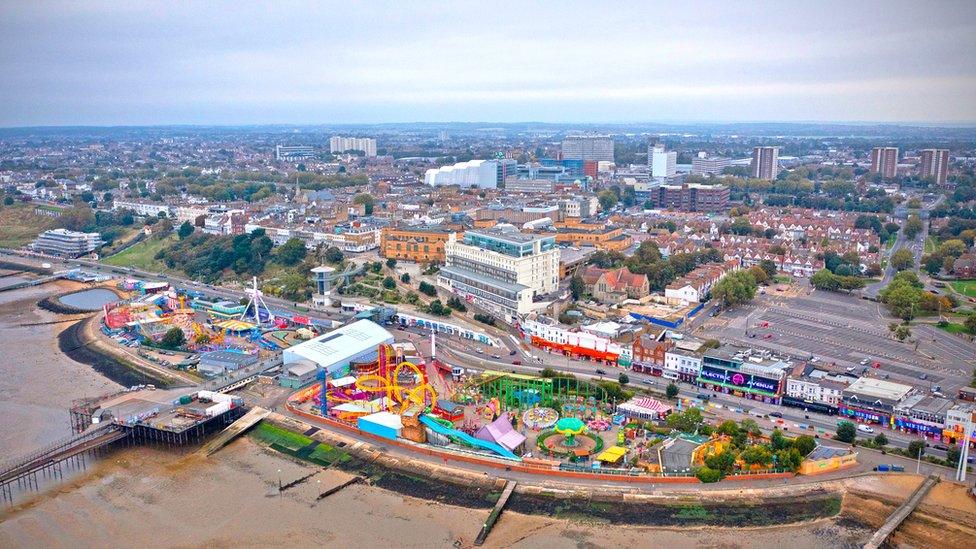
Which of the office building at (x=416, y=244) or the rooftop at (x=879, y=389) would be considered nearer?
the rooftop at (x=879, y=389)

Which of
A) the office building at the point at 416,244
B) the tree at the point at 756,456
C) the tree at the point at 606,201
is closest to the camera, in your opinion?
the tree at the point at 756,456

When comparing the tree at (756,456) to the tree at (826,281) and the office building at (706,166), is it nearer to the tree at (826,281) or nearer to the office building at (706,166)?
the tree at (826,281)

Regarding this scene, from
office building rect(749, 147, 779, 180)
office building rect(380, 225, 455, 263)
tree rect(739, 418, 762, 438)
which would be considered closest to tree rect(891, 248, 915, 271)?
office building rect(380, 225, 455, 263)

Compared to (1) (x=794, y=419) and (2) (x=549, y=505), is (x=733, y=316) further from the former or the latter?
(2) (x=549, y=505)

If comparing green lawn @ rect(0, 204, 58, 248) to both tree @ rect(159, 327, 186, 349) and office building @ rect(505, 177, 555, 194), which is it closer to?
tree @ rect(159, 327, 186, 349)

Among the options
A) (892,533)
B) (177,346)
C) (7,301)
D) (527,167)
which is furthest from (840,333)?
(527,167)

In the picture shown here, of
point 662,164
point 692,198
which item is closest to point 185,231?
point 692,198

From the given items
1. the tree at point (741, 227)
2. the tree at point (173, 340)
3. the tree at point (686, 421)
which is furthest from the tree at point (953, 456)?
the tree at point (741, 227)

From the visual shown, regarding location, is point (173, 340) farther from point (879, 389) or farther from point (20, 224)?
point (20, 224)
